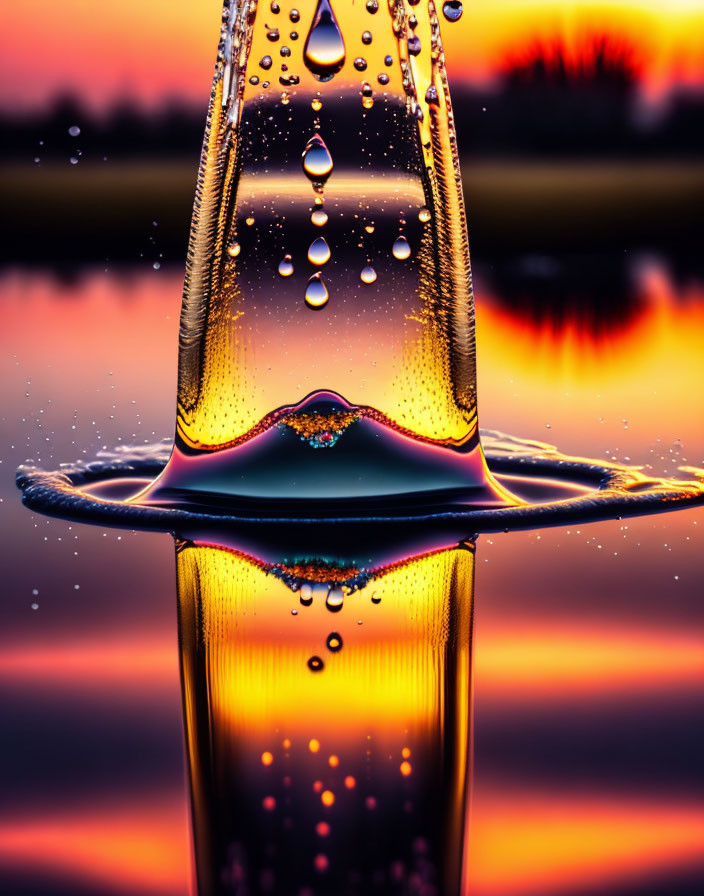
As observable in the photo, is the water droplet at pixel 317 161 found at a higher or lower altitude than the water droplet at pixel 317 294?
higher

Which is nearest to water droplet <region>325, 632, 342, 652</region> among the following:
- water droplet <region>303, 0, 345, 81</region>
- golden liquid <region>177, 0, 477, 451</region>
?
golden liquid <region>177, 0, 477, 451</region>

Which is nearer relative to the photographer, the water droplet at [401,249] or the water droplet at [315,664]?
the water droplet at [315,664]

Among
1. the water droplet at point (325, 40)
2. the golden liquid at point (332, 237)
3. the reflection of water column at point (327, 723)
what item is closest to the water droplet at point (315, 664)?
the reflection of water column at point (327, 723)

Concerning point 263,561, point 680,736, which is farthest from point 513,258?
point 680,736

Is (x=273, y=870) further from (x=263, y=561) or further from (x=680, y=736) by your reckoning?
(x=263, y=561)

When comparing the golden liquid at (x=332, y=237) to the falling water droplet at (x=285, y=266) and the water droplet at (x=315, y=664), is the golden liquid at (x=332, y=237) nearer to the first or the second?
the falling water droplet at (x=285, y=266)

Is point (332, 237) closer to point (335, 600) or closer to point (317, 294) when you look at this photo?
point (317, 294)

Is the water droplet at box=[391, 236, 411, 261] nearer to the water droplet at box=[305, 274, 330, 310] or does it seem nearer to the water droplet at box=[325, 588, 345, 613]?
the water droplet at box=[305, 274, 330, 310]
